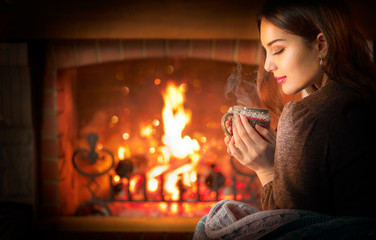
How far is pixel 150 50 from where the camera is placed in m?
1.54

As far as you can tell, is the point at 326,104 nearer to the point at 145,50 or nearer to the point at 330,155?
the point at 330,155

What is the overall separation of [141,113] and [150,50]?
424mm

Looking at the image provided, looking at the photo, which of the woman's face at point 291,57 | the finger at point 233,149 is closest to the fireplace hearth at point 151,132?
the finger at point 233,149

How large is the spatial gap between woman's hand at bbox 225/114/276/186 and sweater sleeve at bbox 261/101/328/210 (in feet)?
0.28

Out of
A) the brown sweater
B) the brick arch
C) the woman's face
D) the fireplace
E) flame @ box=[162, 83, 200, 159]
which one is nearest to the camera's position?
the brown sweater

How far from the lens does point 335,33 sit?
0.69 meters

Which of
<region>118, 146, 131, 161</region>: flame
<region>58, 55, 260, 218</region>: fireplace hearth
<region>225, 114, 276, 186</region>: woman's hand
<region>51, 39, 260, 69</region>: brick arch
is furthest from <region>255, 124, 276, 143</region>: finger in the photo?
<region>118, 146, 131, 161</region>: flame

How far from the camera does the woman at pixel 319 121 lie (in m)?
0.62

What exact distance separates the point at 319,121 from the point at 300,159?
0.25 feet

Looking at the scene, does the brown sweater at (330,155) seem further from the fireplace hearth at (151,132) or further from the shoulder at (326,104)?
the fireplace hearth at (151,132)

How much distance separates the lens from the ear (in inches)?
27.7

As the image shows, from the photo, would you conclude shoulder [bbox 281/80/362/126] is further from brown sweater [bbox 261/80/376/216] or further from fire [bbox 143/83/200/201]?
fire [bbox 143/83/200/201]

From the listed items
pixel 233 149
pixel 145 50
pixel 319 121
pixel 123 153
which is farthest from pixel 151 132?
pixel 319 121

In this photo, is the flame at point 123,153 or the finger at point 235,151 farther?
the flame at point 123,153
